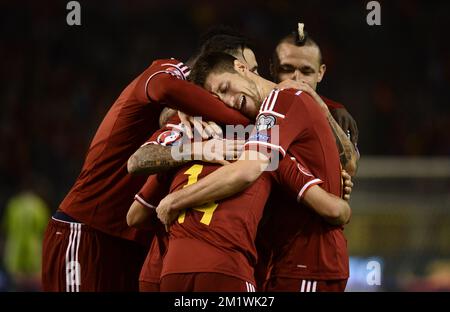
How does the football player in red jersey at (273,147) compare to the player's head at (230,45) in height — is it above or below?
below

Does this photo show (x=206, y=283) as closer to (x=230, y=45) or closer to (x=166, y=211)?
(x=166, y=211)

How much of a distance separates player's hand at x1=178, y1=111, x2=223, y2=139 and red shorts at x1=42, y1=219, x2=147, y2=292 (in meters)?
1.03

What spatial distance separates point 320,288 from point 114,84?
421 inches

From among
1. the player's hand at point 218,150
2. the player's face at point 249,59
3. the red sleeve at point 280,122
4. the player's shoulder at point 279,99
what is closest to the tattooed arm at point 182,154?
the player's hand at point 218,150

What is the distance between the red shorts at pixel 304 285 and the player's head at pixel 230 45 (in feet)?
4.03

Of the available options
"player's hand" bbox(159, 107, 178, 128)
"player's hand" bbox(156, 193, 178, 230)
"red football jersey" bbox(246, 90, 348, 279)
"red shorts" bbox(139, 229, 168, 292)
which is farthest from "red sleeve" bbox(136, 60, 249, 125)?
"red shorts" bbox(139, 229, 168, 292)

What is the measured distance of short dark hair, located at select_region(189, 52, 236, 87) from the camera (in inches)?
167

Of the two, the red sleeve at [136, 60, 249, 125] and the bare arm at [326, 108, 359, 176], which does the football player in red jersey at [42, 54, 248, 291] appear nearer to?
the red sleeve at [136, 60, 249, 125]

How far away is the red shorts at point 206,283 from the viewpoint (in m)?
3.70

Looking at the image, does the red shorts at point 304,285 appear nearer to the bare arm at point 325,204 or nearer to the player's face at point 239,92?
the bare arm at point 325,204

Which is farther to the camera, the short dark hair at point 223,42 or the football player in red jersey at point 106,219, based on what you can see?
the football player in red jersey at point 106,219

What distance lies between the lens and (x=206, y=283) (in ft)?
12.1

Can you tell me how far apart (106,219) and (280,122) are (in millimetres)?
1438
